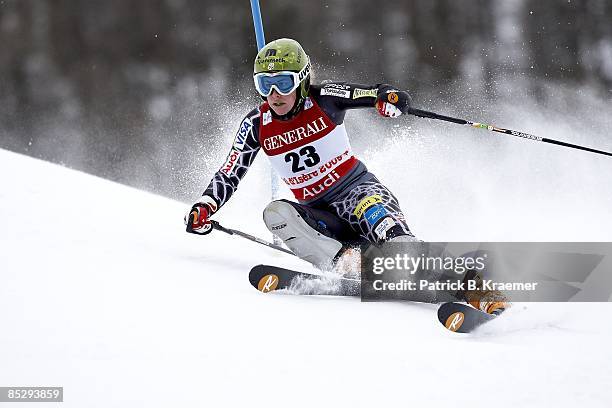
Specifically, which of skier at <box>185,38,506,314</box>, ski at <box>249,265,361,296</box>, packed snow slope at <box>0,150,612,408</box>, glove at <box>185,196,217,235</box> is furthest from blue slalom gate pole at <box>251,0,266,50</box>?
ski at <box>249,265,361,296</box>

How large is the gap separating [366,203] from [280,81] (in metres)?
0.74

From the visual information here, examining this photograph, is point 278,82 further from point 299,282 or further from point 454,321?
point 454,321

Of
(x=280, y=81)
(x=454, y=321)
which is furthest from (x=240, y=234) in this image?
(x=454, y=321)

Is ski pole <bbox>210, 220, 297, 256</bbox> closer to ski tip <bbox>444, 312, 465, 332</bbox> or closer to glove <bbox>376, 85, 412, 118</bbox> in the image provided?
glove <bbox>376, 85, 412, 118</bbox>

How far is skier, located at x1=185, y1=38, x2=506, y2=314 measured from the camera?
13.9 ft

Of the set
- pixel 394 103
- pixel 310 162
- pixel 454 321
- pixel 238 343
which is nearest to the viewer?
pixel 238 343

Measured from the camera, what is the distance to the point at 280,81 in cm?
430

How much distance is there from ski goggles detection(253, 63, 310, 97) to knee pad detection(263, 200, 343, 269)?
22.5 inches

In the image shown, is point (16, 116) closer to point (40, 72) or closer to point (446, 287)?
point (40, 72)

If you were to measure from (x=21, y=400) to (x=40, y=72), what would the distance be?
60.3 ft

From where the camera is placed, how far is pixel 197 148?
16172 millimetres

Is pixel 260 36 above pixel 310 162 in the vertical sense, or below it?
above

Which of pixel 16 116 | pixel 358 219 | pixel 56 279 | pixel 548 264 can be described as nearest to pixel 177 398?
pixel 56 279

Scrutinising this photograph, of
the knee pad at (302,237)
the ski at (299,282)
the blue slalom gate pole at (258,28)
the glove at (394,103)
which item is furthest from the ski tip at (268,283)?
the blue slalom gate pole at (258,28)
